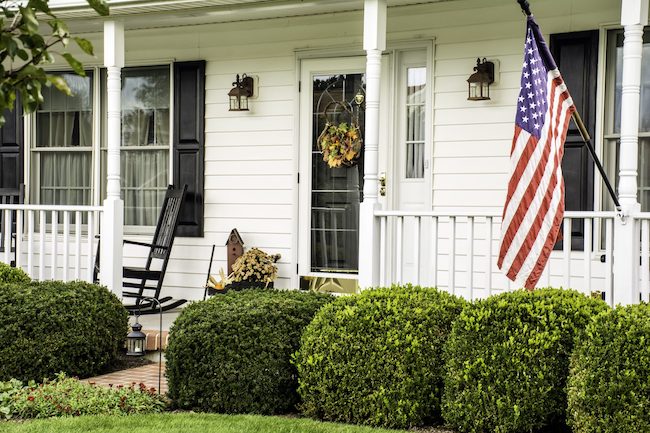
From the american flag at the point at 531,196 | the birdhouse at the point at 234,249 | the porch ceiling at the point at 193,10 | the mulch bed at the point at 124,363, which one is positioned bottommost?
the mulch bed at the point at 124,363

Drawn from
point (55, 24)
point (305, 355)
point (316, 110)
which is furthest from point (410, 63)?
point (55, 24)

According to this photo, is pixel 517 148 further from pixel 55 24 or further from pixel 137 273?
pixel 137 273

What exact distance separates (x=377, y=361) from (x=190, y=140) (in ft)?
14.0

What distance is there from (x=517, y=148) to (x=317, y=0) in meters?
2.63

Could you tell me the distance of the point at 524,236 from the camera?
17.8ft

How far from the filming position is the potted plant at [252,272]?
27.3 feet

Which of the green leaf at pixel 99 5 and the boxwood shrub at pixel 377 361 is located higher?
the green leaf at pixel 99 5

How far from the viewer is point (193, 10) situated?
7.68 metres

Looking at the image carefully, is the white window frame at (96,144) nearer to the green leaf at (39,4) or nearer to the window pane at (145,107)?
the window pane at (145,107)

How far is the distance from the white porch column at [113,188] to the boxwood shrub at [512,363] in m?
3.72

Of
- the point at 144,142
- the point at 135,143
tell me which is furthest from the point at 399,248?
the point at 135,143

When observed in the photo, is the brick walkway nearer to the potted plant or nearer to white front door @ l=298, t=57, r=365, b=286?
the potted plant

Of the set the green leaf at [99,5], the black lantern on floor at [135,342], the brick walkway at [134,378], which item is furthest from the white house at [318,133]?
the green leaf at [99,5]

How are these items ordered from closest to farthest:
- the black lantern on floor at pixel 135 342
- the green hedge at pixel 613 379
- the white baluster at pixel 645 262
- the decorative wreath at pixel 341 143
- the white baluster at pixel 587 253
→ the green hedge at pixel 613 379
the white baluster at pixel 645 262
the white baluster at pixel 587 253
the black lantern on floor at pixel 135 342
the decorative wreath at pixel 341 143
